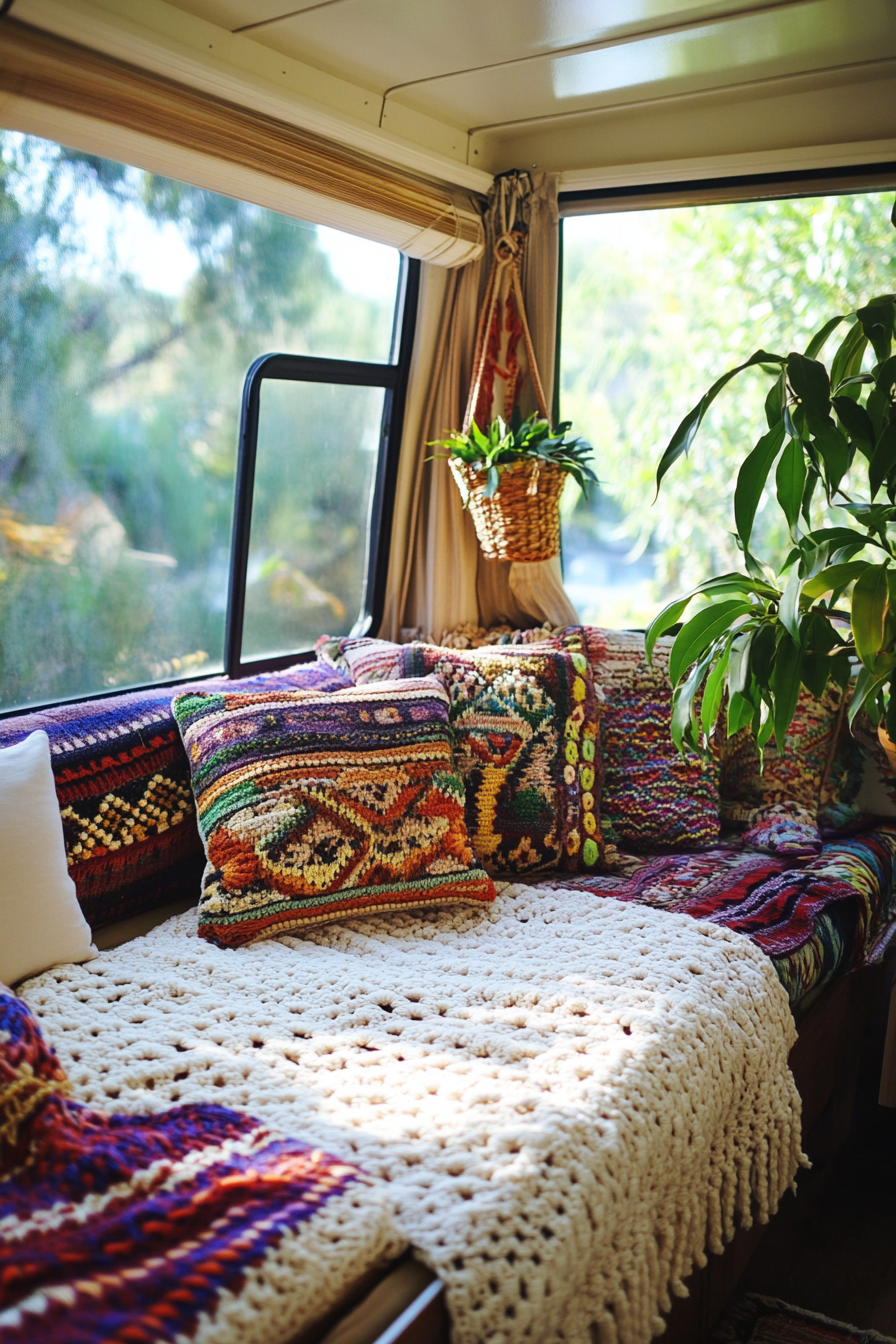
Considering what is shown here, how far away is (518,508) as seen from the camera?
2.44m

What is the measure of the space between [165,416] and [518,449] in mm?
817

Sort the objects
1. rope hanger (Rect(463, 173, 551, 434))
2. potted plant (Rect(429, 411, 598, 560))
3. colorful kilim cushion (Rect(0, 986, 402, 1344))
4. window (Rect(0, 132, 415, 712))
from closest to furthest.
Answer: colorful kilim cushion (Rect(0, 986, 402, 1344)), window (Rect(0, 132, 415, 712)), potted plant (Rect(429, 411, 598, 560)), rope hanger (Rect(463, 173, 551, 434))

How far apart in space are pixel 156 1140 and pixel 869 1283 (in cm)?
141

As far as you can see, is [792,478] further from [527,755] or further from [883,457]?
[527,755]

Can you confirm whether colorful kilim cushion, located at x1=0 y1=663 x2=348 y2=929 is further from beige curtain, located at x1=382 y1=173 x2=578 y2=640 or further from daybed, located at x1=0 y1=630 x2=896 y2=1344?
beige curtain, located at x1=382 y1=173 x2=578 y2=640

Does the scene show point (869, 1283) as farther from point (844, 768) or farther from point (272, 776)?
point (272, 776)

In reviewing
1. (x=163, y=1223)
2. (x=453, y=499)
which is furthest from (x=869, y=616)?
(x=453, y=499)

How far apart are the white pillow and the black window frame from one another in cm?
90

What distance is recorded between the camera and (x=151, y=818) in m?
1.82

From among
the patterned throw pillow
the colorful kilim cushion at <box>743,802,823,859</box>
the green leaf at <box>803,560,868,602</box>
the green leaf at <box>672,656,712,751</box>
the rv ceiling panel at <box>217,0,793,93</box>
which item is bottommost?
the colorful kilim cushion at <box>743,802,823,859</box>

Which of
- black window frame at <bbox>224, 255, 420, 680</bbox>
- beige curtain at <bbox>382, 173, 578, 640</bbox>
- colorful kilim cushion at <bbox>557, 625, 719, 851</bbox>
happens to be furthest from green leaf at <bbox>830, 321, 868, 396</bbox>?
black window frame at <bbox>224, 255, 420, 680</bbox>

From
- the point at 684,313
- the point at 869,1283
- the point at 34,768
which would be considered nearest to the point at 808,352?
the point at 684,313

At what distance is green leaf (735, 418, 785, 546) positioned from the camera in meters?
1.65

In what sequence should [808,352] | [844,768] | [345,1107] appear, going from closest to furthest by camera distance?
1. [345,1107]
2. [808,352]
3. [844,768]
